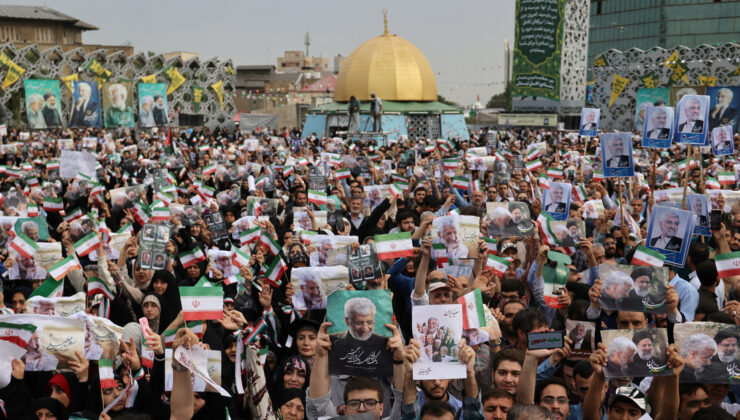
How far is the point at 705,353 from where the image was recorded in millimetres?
4602

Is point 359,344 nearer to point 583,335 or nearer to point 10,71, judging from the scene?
point 583,335

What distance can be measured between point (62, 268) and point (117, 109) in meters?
34.1

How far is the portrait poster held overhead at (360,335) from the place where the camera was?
15.9 ft

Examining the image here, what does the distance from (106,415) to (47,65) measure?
150 ft

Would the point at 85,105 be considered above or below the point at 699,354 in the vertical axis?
above

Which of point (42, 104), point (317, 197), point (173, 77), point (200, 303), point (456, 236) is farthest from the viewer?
point (173, 77)

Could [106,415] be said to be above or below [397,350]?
below

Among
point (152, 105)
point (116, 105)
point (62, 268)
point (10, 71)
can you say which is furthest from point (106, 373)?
point (10, 71)

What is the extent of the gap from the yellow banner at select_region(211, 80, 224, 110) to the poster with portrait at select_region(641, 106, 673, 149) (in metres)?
45.2

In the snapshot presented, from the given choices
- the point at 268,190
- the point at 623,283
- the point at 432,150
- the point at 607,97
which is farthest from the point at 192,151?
the point at 607,97

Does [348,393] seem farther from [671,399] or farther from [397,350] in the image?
[671,399]

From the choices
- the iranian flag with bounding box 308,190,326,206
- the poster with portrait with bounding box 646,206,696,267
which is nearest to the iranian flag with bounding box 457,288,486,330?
the poster with portrait with bounding box 646,206,696,267

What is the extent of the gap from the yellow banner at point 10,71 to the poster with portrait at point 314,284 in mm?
40794

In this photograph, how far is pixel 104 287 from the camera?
6988 mm
